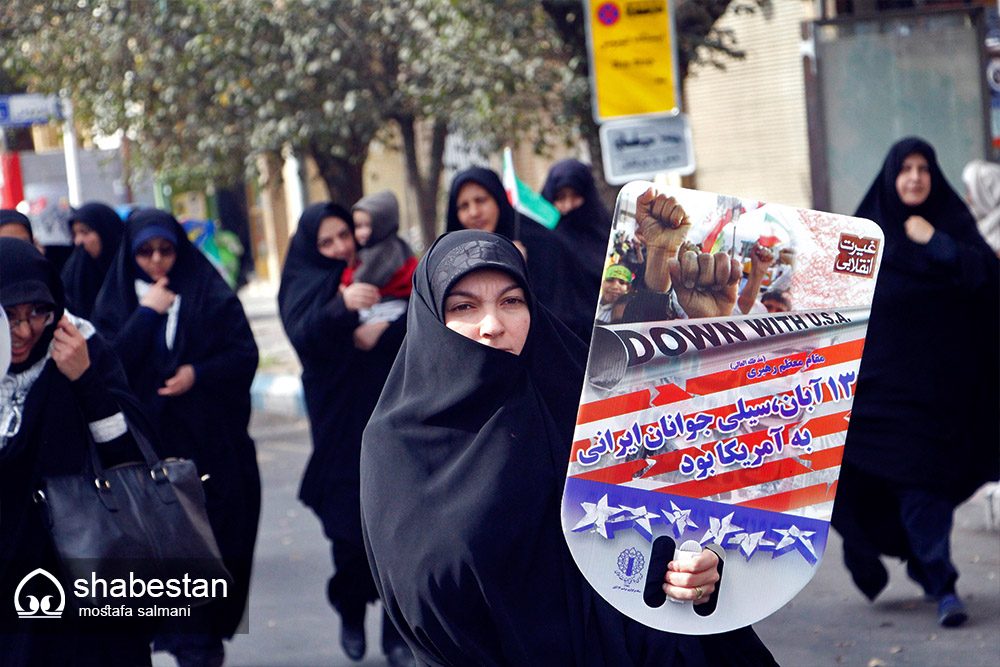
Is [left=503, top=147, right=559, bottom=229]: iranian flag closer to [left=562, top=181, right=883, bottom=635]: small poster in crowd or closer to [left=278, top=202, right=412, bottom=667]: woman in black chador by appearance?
[left=278, top=202, right=412, bottom=667]: woman in black chador

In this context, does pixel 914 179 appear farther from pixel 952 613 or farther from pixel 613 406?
pixel 613 406

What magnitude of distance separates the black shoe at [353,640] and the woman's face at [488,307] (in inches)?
103

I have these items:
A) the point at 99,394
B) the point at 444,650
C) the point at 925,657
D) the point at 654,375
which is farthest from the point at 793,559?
the point at 925,657

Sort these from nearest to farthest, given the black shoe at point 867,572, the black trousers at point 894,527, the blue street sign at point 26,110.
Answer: the black trousers at point 894,527 < the black shoe at point 867,572 < the blue street sign at point 26,110

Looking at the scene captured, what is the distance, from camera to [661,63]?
6637mm

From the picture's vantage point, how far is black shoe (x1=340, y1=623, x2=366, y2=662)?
15.4 ft

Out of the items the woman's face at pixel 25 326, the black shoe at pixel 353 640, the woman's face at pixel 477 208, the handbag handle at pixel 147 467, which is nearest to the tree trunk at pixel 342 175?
the woman's face at pixel 477 208

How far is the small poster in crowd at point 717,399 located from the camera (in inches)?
80.2

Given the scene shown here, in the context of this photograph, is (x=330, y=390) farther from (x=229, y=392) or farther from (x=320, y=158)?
(x=320, y=158)

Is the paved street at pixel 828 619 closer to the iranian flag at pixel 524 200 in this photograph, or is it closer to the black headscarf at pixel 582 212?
the black headscarf at pixel 582 212

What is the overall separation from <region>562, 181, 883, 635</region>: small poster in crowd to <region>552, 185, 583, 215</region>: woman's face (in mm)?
3779

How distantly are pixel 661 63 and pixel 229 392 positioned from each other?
3.00 m

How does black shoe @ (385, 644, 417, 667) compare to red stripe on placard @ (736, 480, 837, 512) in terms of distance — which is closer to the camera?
red stripe on placard @ (736, 480, 837, 512)

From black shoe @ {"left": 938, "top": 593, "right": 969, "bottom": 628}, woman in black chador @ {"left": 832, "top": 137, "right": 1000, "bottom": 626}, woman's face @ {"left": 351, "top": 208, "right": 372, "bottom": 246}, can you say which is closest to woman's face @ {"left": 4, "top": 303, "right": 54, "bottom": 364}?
woman's face @ {"left": 351, "top": 208, "right": 372, "bottom": 246}
